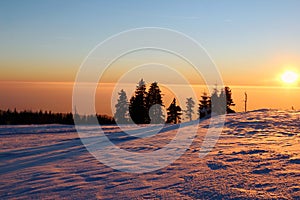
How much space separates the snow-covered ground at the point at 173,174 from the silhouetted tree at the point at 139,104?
98.1ft

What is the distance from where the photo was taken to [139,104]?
42.7 m

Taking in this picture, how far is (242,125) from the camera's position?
1572cm

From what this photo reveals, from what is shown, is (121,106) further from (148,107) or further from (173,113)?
(173,113)

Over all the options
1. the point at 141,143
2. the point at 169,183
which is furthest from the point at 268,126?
the point at 169,183

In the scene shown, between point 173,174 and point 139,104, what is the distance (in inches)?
1380

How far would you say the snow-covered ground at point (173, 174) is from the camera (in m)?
6.34

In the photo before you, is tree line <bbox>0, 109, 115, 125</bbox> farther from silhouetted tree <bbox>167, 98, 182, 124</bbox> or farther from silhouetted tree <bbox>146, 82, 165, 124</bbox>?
silhouetted tree <bbox>167, 98, 182, 124</bbox>

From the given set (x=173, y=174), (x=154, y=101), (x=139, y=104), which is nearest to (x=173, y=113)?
(x=154, y=101)

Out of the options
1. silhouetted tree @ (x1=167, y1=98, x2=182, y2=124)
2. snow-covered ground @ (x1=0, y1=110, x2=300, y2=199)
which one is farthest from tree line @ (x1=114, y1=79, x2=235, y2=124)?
snow-covered ground @ (x1=0, y1=110, x2=300, y2=199)

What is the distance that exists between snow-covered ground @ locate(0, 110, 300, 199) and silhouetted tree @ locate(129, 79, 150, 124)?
29.9 m

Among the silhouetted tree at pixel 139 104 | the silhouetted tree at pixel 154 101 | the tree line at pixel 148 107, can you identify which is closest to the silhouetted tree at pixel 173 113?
the tree line at pixel 148 107

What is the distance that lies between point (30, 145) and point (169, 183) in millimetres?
8249

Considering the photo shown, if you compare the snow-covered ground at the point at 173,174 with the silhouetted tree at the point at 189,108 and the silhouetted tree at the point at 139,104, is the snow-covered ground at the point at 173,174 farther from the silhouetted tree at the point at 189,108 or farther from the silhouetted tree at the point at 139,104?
the silhouetted tree at the point at 189,108

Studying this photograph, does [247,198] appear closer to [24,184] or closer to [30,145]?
[24,184]
